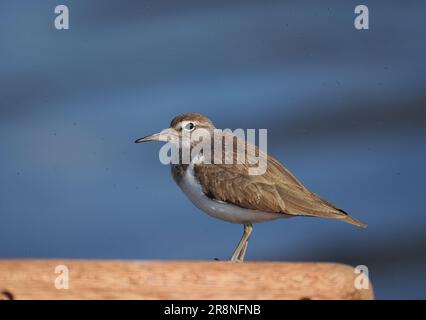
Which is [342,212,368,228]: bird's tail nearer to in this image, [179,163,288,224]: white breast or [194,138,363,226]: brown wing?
[194,138,363,226]: brown wing

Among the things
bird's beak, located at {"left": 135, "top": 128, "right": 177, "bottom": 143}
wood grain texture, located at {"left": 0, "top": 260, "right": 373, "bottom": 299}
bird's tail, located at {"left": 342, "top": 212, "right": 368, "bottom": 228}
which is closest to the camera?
wood grain texture, located at {"left": 0, "top": 260, "right": 373, "bottom": 299}

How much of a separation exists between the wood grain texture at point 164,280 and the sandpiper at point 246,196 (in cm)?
196

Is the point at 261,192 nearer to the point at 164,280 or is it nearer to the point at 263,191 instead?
the point at 263,191

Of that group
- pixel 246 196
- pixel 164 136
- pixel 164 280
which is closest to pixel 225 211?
pixel 246 196

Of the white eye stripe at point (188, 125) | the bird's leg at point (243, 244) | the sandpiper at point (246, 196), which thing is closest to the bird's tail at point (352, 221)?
the sandpiper at point (246, 196)

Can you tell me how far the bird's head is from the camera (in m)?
4.61

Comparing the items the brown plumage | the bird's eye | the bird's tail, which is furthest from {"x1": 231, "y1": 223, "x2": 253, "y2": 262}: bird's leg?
the bird's eye

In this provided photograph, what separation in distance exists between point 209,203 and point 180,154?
1.51 ft

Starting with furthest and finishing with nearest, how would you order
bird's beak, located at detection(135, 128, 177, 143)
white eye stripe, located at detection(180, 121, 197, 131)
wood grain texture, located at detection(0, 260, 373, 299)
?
1. white eye stripe, located at detection(180, 121, 197, 131)
2. bird's beak, located at detection(135, 128, 177, 143)
3. wood grain texture, located at detection(0, 260, 373, 299)

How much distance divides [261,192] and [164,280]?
2.13 metres

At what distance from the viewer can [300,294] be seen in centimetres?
221

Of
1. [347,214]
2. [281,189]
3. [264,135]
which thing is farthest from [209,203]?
[264,135]
